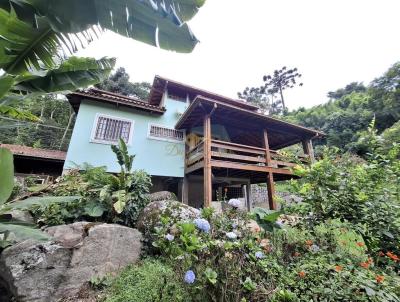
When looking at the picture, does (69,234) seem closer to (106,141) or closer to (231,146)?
A: (106,141)

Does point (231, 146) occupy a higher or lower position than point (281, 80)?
Result: lower

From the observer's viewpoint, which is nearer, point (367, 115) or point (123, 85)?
point (367, 115)

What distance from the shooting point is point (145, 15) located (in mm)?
1935

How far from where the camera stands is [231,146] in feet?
30.3

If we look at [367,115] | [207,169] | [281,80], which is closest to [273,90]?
[281,80]

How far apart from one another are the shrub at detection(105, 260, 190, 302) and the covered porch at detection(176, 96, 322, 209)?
4.26 m

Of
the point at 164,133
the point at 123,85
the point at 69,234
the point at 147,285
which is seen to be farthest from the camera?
the point at 123,85

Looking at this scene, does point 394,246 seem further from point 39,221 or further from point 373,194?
point 39,221

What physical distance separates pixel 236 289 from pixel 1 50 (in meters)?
3.03

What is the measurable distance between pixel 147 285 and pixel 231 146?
699cm

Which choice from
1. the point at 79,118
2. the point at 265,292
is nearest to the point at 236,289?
the point at 265,292

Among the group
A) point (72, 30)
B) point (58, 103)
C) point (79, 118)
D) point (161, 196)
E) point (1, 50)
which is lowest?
point (161, 196)

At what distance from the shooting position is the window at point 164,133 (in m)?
10.5

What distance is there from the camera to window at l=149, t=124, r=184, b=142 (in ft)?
34.6
